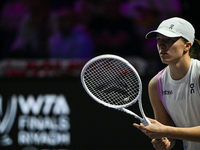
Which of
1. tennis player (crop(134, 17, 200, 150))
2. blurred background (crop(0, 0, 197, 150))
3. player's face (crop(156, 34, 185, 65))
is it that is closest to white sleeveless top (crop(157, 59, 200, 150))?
tennis player (crop(134, 17, 200, 150))

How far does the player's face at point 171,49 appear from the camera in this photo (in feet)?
8.41

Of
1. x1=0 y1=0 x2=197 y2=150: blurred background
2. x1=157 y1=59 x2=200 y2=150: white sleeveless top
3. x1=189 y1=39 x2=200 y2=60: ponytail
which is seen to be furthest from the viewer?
x1=0 y1=0 x2=197 y2=150: blurred background

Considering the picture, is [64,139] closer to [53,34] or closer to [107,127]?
[107,127]

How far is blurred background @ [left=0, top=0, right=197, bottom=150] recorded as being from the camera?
4.77 metres

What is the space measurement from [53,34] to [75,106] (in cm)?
162

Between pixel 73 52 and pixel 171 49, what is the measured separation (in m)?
3.34

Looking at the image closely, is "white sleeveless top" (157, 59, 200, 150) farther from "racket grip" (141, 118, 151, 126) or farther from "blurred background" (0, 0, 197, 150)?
"blurred background" (0, 0, 197, 150)

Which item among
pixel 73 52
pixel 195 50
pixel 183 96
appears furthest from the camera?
pixel 73 52

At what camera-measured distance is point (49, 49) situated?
5.86 meters

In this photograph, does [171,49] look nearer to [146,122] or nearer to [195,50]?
[195,50]

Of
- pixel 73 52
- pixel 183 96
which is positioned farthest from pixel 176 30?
pixel 73 52

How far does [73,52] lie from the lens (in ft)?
18.9

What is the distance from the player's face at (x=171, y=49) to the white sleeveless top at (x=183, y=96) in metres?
0.16

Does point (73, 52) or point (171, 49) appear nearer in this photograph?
point (171, 49)
